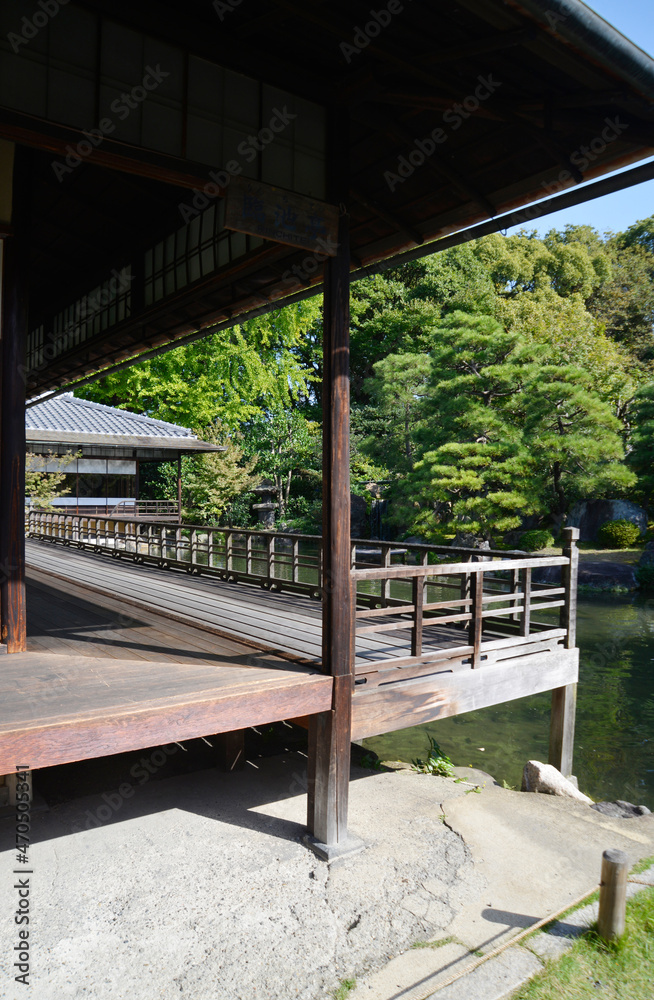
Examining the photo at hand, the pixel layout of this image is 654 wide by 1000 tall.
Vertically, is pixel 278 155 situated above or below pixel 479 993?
above

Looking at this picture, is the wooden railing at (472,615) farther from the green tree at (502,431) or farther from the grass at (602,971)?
the green tree at (502,431)

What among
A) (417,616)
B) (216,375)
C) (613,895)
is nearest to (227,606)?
(417,616)

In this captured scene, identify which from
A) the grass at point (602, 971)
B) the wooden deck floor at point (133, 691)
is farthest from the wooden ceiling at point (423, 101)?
the grass at point (602, 971)

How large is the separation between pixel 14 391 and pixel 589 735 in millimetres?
8581

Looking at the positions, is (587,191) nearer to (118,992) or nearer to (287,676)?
(287,676)

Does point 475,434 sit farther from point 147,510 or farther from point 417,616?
point 417,616

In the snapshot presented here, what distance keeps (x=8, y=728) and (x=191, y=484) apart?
89.5 feet

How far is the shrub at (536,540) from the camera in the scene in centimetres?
2286

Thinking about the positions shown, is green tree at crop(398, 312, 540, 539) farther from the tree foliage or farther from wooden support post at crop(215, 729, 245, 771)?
wooden support post at crop(215, 729, 245, 771)

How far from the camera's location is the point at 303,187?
4.45 meters

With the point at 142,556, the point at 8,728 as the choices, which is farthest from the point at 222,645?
the point at 142,556

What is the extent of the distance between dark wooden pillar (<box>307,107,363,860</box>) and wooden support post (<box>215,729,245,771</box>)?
1550 mm

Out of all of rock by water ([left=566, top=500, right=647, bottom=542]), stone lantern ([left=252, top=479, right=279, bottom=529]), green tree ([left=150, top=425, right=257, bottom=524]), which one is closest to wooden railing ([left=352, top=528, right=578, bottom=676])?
rock by water ([left=566, top=500, right=647, bottom=542])

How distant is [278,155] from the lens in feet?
14.1
